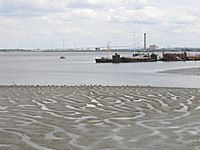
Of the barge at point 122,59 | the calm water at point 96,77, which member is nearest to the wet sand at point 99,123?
the calm water at point 96,77

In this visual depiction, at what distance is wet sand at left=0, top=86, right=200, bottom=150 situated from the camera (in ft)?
30.8

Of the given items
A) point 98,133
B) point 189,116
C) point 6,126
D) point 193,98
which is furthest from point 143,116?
point 193,98

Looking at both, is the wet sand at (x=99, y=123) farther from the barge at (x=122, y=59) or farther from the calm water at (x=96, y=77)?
the barge at (x=122, y=59)

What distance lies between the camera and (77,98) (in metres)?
19.3

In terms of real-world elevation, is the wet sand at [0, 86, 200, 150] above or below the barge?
above

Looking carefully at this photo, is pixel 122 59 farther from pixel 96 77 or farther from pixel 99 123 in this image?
pixel 99 123

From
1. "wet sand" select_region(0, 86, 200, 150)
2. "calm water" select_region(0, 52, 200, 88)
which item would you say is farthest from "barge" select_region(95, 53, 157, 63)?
"wet sand" select_region(0, 86, 200, 150)

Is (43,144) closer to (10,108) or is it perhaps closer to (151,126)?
(151,126)

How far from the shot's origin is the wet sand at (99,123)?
9.39 metres

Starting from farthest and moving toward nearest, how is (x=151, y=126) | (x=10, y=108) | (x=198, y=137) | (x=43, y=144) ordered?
(x=10, y=108) → (x=151, y=126) → (x=198, y=137) → (x=43, y=144)

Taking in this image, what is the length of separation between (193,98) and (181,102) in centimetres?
172

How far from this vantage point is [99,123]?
12242 mm

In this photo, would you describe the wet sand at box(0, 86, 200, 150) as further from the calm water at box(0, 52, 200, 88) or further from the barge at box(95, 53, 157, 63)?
the barge at box(95, 53, 157, 63)

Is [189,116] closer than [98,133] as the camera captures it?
No
